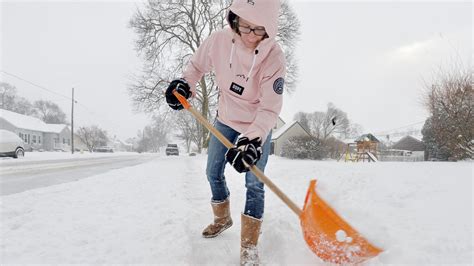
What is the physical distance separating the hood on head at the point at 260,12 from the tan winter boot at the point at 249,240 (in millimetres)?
1226

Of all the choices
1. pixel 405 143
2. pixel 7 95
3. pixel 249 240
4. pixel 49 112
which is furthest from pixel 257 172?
pixel 49 112

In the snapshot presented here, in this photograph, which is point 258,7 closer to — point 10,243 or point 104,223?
point 104,223

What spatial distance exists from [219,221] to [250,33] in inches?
56.2

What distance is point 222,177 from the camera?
2418mm

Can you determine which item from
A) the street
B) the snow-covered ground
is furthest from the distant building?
the snow-covered ground

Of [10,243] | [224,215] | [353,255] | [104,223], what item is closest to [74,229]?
[104,223]

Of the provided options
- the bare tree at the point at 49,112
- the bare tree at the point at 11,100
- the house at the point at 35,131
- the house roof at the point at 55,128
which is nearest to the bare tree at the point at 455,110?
the house at the point at 35,131

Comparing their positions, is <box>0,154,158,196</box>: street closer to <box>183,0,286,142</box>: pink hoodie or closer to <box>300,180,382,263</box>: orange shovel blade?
<box>183,0,286,142</box>: pink hoodie

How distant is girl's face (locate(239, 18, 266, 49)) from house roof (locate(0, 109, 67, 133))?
49.9 meters

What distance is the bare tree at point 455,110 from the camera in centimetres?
1022

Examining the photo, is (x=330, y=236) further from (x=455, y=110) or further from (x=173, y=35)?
(x=173, y=35)

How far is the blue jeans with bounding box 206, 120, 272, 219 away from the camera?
2.10 metres

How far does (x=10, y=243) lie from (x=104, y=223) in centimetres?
65

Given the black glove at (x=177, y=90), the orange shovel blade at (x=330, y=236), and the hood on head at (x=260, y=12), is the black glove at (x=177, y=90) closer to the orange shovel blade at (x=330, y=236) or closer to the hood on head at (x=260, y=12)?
the hood on head at (x=260, y=12)
